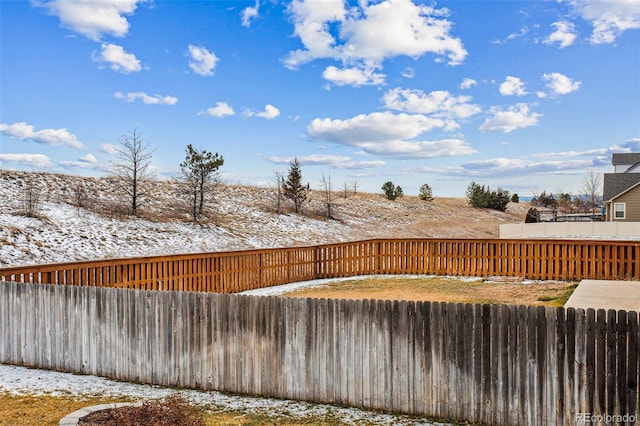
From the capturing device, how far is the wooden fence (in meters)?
13.2

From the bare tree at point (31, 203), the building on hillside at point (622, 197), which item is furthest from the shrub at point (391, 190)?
the bare tree at point (31, 203)

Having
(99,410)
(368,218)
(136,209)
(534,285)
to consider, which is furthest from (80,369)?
(368,218)

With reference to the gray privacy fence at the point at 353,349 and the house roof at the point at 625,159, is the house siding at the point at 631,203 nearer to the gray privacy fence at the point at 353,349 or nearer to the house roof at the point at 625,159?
the house roof at the point at 625,159

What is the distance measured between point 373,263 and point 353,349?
14.0 meters

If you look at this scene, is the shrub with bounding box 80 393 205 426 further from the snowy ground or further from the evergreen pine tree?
the evergreen pine tree

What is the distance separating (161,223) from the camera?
30.6 metres

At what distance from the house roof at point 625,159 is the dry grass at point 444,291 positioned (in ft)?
121

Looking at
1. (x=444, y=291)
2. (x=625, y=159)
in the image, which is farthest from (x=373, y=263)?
(x=625, y=159)

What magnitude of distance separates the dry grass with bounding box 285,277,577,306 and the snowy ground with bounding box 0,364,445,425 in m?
7.78

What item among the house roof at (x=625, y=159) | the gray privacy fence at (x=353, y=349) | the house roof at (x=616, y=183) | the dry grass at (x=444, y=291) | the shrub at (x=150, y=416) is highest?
the house roof at (x=625, y=159)

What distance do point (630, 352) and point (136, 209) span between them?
30656 mm

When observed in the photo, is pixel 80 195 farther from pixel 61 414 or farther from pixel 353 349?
pixel 353 349

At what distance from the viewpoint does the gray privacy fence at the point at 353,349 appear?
A: 5.21 meters

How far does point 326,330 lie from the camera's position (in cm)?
625
